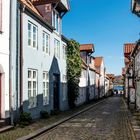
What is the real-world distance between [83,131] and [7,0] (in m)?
7.24

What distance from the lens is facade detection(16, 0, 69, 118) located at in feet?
66.5

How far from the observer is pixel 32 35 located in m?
22.2

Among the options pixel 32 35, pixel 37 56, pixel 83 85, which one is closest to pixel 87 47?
pixel 83 85

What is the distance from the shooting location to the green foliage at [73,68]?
33812 millimetres

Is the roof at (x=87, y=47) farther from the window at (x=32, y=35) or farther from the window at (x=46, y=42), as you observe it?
the window at (x=32, y=35)

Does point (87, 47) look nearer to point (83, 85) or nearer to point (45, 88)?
point (83, 85)

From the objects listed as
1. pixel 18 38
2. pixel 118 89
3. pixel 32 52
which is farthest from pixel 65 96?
pixel 118 89

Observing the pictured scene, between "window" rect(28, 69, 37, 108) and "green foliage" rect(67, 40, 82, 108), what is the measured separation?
1125 cm

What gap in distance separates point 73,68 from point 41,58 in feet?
33.7

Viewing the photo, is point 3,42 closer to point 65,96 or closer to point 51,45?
point 51,45

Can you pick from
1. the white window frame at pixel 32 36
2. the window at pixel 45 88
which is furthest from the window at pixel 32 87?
the window at pixel 45 88

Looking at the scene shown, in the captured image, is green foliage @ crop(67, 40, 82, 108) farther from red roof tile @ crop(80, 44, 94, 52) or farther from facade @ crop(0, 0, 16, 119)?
red roof tile @ crop(80, 44, 94, 52)

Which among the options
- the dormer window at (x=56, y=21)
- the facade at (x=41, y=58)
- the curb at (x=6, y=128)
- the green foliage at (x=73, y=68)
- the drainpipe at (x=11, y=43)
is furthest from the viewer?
the green foliage at (x=73, y=68)

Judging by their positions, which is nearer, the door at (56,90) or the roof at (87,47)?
the door at (56,90)
